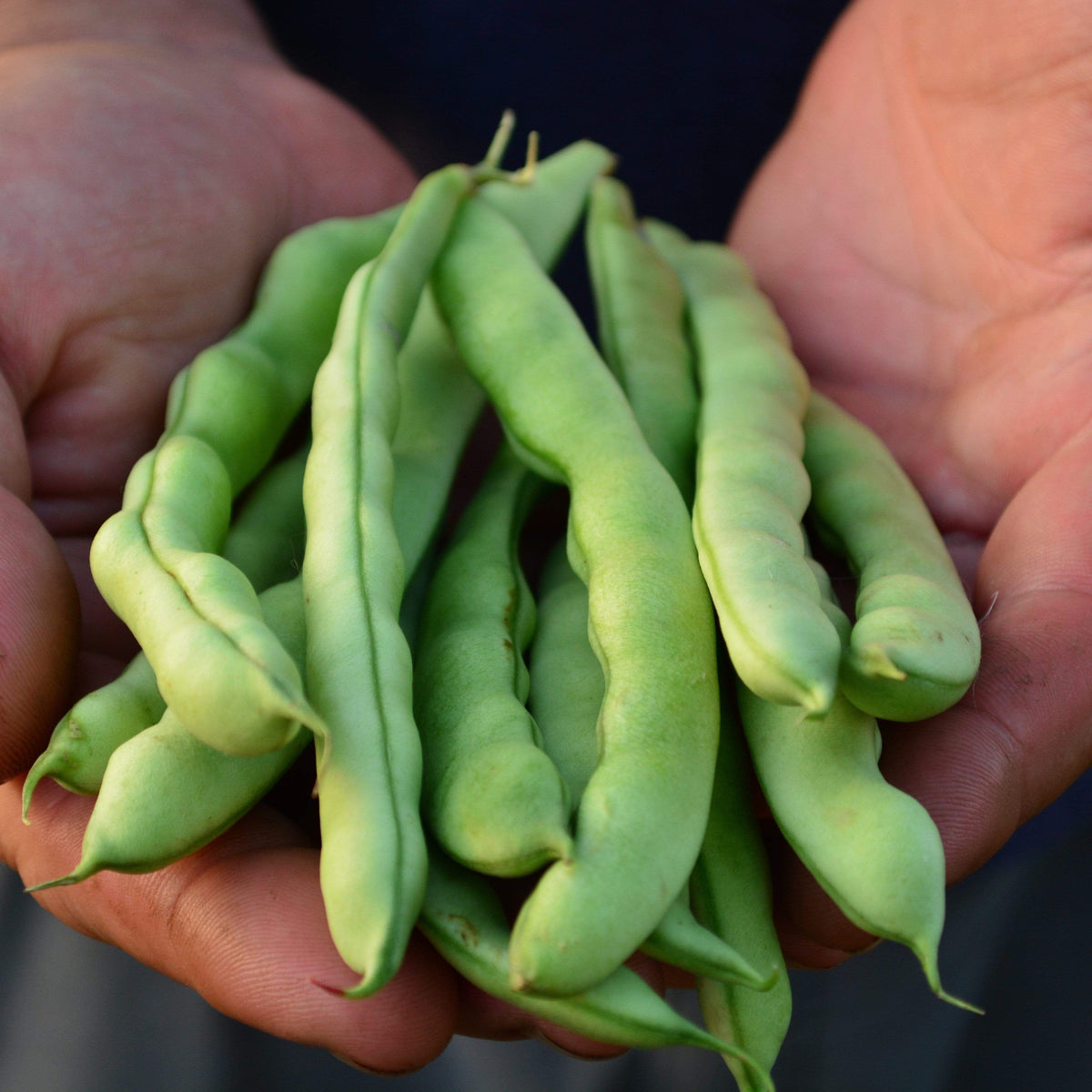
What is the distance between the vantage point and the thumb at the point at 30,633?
3.38 ft

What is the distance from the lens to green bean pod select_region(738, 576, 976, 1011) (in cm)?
84

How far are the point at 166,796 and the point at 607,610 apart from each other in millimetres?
416

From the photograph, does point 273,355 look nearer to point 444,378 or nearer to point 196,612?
point 444,378

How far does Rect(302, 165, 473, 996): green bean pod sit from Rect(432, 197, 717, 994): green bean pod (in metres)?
0.11

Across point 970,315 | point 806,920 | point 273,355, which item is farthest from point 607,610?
point 970,315

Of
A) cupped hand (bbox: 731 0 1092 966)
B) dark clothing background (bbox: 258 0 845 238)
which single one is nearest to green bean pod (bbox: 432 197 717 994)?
cupped hand (bbox: 731 0 1092 966)

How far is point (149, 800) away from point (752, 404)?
0.81 metres

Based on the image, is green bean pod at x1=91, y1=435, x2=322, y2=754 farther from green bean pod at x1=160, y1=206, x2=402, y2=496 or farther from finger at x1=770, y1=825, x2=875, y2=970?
finger at x1=770, y1=825, x2=875, y2=970

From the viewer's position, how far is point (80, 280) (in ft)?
4.89

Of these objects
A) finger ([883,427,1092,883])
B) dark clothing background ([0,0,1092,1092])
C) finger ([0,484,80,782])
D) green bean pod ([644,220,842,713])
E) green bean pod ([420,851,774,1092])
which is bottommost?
dark clothing background ([0,0,1092,1092])

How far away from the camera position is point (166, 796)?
0.88 m

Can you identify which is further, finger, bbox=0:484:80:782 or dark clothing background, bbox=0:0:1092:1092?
dark clothing background, bbox=0:0:1092:1092

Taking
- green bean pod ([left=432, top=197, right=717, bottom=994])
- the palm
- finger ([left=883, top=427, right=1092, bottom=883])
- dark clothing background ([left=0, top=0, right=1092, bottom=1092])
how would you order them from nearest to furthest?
green bean pod ([left=432, top=197, right=717, bottom=994])
finger ([left=883, top=427, right=1092, bottom=883])
the palm
dark clothing background ([left=0, top=0, right=1092, bottom=1092])

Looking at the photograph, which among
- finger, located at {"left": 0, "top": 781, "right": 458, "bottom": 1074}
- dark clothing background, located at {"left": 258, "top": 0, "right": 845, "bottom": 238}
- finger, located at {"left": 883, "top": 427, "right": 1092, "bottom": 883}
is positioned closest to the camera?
finger, located at {"left": 0, "top": 781, "right": 458, "bottom": 1074}
